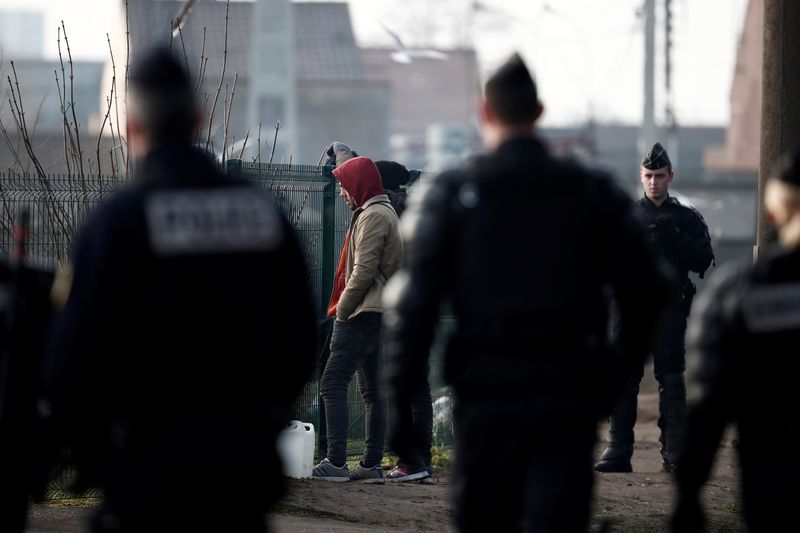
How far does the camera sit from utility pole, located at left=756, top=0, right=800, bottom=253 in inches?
313

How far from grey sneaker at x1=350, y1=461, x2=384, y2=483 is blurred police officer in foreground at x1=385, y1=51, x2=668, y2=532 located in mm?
5470

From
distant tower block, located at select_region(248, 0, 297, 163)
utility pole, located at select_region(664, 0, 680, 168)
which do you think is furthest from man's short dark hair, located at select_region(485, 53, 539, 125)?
distant tower block, located at select_region(248, 0, 297, 163)

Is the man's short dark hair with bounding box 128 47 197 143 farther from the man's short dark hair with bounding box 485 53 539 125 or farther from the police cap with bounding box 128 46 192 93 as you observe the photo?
the man's short dark hair with bounding box 485 53 539 125

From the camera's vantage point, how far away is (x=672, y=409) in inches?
392

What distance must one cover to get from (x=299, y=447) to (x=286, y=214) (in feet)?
5.33

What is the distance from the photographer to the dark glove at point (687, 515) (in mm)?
4223

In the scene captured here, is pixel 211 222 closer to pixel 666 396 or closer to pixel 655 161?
pixel 655 161

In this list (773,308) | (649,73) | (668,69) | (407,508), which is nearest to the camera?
(773,308)

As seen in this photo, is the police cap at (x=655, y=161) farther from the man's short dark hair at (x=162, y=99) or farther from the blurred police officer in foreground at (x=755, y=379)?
the man's short dark hair at (x=162, y=99)

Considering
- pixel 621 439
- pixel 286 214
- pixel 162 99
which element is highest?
pixel 162 99

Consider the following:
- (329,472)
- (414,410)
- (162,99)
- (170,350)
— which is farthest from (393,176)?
(170,350)

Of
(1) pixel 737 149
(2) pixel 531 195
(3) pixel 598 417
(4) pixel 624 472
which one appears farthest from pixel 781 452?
(1) pixel 737 149

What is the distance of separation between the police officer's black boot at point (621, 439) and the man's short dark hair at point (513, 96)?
232 inches

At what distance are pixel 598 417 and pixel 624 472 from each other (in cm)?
628
